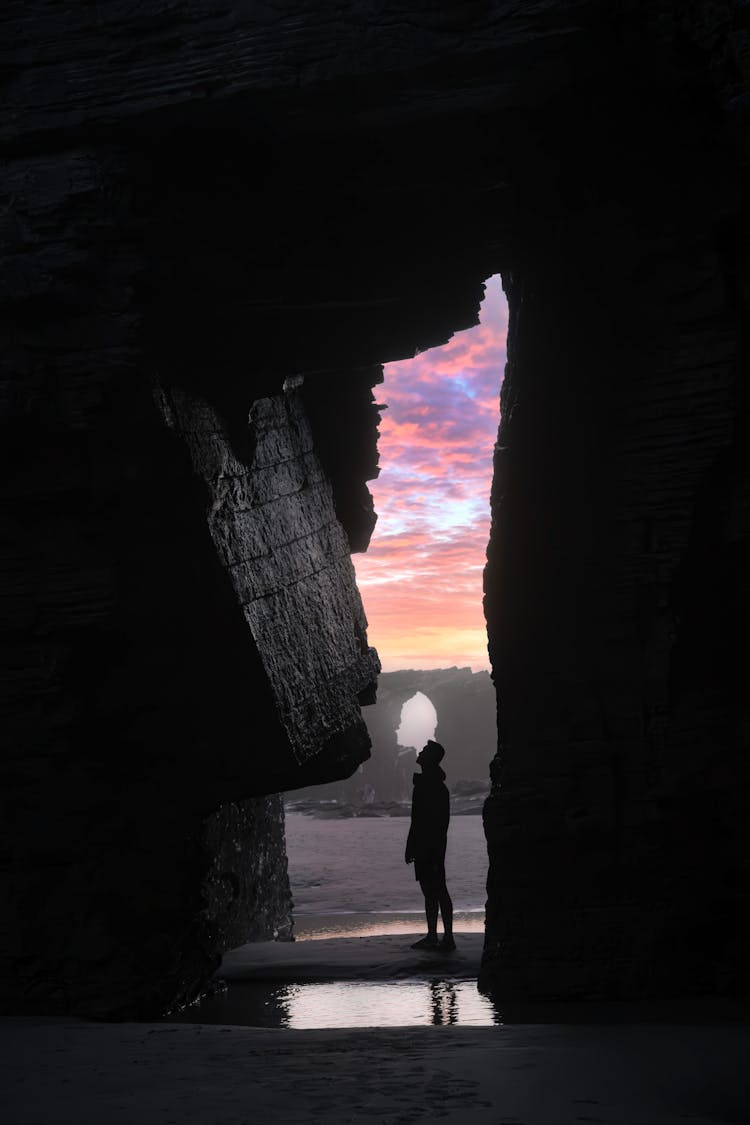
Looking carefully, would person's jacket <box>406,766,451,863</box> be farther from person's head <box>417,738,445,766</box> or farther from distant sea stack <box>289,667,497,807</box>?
distant sea stack <box>289,667,497,807</box>

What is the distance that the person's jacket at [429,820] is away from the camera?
8602mm

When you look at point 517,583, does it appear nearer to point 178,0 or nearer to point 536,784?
point 536,784

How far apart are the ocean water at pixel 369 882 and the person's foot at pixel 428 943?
128 centimetres

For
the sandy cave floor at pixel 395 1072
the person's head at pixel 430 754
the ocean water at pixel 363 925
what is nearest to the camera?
the sandy cave floor at pixel 395 1072

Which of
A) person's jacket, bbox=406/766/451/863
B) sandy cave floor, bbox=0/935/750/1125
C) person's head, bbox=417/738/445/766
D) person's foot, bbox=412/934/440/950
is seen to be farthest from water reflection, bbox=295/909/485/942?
sandy cave floor, bbox=0/935/750/1125

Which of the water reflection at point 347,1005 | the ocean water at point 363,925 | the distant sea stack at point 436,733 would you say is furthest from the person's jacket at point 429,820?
the distant sea stack at point 436,733

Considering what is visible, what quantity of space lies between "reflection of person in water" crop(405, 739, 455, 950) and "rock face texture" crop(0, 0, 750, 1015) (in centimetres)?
159

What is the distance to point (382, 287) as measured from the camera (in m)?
7.46

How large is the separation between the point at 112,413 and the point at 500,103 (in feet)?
11.2

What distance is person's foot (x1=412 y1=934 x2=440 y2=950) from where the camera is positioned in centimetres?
855

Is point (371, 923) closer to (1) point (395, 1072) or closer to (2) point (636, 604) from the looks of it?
(2) point (636, 604)

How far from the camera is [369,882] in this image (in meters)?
15.7

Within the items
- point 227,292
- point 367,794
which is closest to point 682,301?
point 227,292

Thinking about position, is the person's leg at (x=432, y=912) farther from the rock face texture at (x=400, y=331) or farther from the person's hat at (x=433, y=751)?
the rock face texture at (x=400, y=331)
